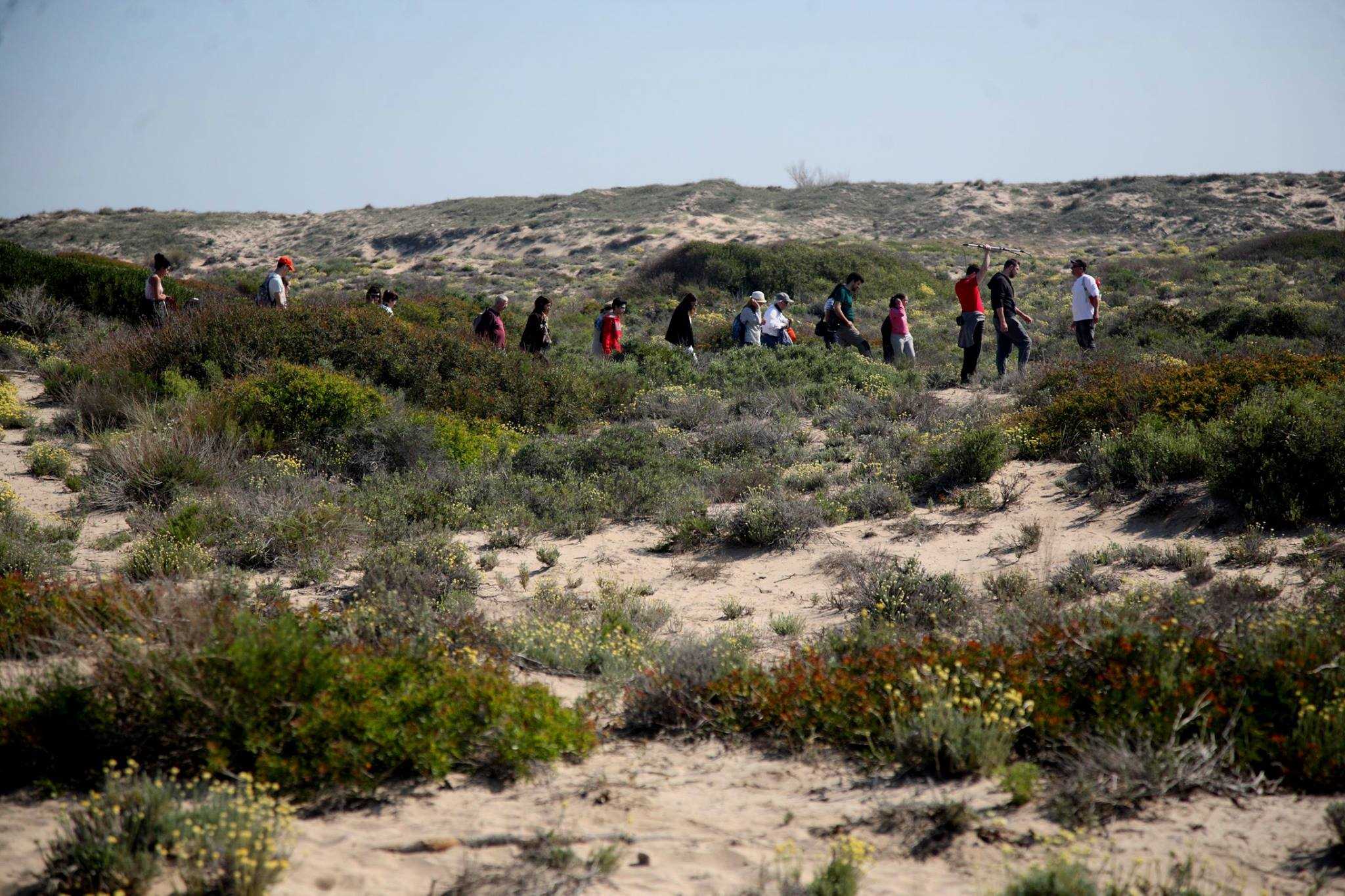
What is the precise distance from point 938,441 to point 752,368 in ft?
15.5

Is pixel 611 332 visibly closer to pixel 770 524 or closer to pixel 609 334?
pixel 609 334

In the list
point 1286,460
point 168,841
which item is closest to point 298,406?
point 168,841

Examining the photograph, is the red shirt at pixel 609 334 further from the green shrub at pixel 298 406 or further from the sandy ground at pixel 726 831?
the sandy ground at pixel 726 831

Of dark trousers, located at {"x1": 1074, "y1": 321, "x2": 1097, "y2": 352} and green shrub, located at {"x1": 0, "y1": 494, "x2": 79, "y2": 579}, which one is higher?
dark trousers, located at {"x1": 1074, "y1": 321, "x2": 1097, "y2": 352}

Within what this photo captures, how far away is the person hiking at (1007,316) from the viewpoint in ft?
40.7

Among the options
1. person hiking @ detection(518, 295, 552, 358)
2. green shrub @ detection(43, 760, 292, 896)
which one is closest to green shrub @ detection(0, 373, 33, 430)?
person hiking @ detection(518, 295, 552, 358)

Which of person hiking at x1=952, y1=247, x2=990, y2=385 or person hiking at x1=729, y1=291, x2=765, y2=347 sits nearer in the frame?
person hiking at x1=952, y1=247, x2=990, y2=385

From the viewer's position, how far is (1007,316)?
12.8m

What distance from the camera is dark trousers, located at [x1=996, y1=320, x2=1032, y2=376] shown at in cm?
1302

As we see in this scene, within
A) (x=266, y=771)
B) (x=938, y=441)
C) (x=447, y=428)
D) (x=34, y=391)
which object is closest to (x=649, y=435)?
(x=447, y=428)

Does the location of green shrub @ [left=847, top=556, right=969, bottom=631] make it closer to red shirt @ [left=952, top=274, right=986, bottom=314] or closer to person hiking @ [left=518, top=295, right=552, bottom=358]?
red shirt @ [left=952, top=274, right=986, bottom=314]

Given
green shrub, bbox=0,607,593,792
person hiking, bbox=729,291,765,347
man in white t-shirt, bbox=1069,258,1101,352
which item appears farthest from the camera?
person hiking, bbox=729,291,765,347

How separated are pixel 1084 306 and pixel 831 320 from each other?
405 cm

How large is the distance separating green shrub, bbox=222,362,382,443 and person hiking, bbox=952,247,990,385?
27.3 feet
